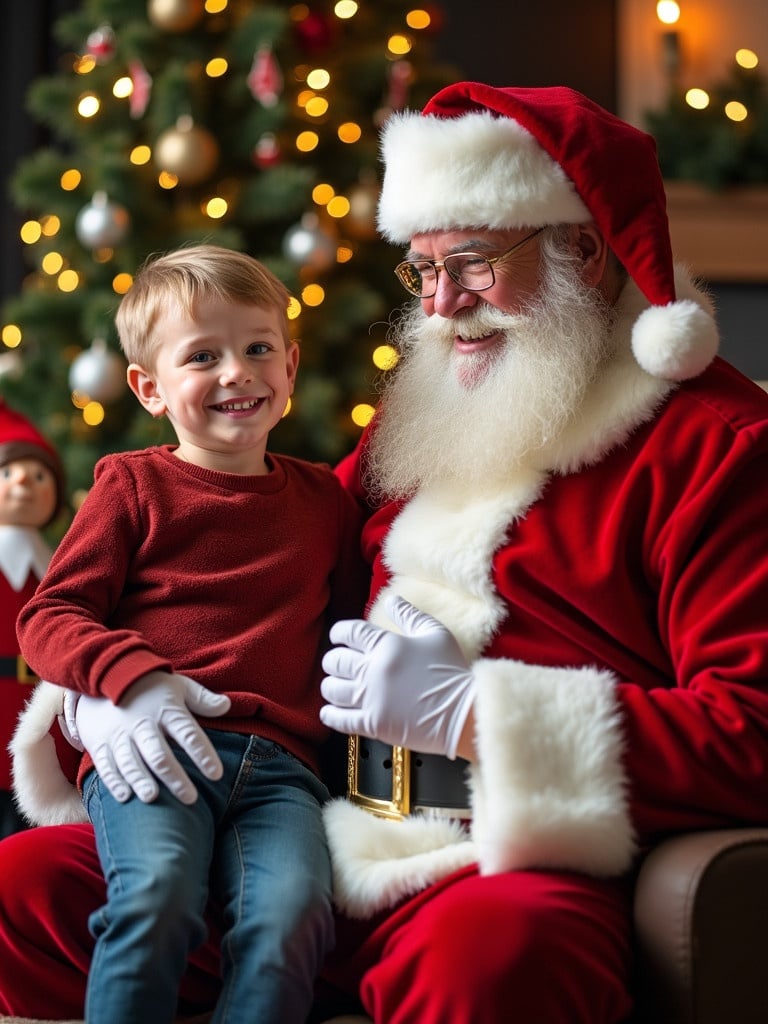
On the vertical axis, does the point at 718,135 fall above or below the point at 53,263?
above

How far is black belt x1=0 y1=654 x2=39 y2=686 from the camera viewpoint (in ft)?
8.68

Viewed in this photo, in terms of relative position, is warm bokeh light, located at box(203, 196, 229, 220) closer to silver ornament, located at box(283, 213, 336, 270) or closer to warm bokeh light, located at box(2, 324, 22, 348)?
silver ornament, located at box(283, 213, 336, 270)

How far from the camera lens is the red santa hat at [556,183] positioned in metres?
1.72

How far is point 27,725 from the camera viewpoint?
1.87 metres

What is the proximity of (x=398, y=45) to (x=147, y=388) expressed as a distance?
2.49 m

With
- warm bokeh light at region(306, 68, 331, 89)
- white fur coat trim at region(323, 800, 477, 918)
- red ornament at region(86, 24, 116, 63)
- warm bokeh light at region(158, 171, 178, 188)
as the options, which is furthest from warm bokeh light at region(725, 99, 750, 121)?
white fur coat trim at region(323, 800, 477, 918)

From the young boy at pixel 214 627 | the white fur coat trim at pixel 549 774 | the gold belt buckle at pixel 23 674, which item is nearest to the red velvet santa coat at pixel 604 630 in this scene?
the white fur coat trim at pixel 549 774

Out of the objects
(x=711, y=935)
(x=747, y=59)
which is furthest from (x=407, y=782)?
(x=747, y=59)

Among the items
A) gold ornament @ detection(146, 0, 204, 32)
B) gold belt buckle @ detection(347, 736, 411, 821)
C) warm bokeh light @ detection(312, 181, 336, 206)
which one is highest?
gold ornament @ detection(146, 0, 204, 32)

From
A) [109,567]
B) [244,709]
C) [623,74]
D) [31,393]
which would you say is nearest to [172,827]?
[244,709]

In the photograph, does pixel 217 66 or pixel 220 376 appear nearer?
pixel 220 376

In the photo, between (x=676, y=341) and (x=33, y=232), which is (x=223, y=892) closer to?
(x=676, y=341)

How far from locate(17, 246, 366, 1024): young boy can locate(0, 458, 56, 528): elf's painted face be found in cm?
87

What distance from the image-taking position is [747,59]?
16.0 feet
